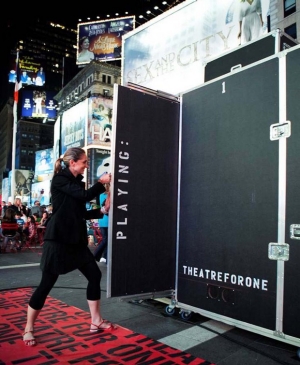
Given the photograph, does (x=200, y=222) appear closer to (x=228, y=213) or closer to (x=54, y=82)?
(x=228, y=213)

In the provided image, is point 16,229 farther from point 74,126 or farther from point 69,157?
point 74,126

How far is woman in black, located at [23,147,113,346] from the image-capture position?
323 centimetres

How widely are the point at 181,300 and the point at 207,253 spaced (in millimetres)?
696

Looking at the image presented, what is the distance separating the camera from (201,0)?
248 inches

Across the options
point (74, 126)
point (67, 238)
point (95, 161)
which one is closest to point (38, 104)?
point (74, 126)

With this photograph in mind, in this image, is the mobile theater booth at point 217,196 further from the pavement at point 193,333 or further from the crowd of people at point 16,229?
the crowd of people at point 16,229

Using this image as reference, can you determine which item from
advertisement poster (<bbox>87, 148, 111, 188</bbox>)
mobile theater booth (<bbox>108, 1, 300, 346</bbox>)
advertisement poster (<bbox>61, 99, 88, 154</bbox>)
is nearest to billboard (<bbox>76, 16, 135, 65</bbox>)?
advertisement poster (<bbox>61, 99, 88, 154</bbox>)

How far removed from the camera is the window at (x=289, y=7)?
23734 millimetres

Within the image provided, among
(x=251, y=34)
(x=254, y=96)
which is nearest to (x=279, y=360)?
(x=254, y=96)

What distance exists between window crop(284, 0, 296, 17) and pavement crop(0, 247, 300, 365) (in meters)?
25.4

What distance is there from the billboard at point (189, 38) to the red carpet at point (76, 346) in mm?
4157

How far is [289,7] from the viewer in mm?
24125

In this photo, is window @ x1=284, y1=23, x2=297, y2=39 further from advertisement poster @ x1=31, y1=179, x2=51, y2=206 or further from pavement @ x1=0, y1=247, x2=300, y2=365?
advertisement poster @ x1=31, y1=179, x2=51, y2=206

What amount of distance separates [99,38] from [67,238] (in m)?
25.9
